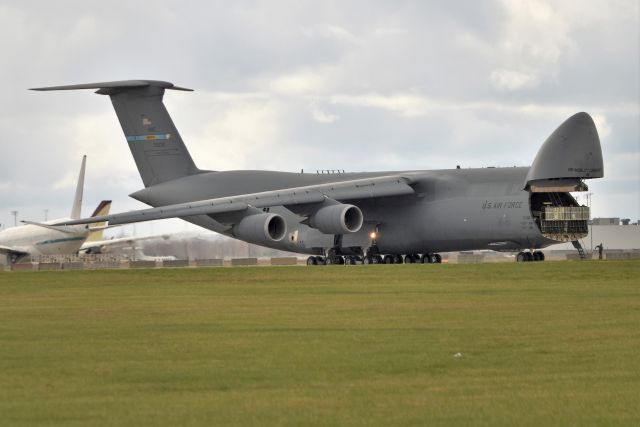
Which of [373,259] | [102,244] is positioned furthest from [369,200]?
[102,244]

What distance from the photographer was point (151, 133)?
2104 inches

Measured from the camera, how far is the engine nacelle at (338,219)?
45.1 meters

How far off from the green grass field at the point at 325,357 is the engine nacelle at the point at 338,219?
1573 cm

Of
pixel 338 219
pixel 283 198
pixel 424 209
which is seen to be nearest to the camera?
pixel 338 219

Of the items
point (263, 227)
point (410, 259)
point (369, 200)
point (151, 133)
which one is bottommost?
point (410, 259)

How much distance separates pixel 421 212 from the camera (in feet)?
153

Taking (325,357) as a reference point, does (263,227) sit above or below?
above

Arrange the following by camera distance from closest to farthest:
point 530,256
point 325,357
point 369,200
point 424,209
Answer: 1. point 325,357
2. point 530,256
3. point 424,209
4. point 369,200

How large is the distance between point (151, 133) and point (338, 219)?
12.2 m

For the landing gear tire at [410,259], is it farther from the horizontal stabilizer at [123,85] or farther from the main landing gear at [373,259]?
the horizontal stabilizer at [123,85]

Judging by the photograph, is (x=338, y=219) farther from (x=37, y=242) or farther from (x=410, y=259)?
(x=37, y=242)

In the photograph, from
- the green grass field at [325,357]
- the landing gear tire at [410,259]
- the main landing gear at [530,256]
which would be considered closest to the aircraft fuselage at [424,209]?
the main landing gear at [530,256]

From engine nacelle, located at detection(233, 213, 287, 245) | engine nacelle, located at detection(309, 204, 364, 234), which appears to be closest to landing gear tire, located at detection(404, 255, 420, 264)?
engine nacelle, located at detection(309, 204, 364, 234)

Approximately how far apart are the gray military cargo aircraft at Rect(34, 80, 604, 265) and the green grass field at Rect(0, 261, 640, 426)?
45.8 ft
